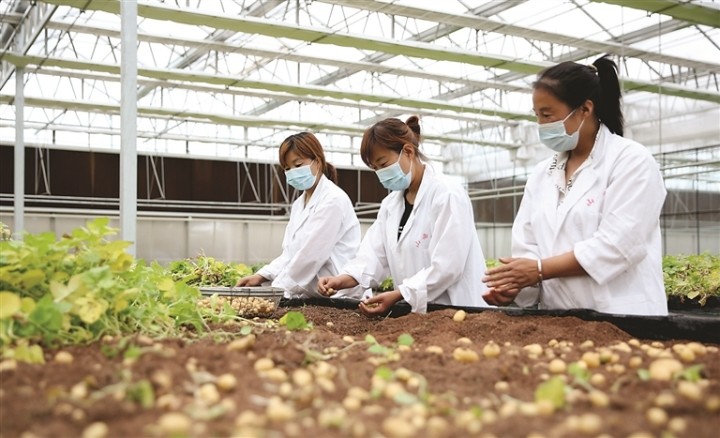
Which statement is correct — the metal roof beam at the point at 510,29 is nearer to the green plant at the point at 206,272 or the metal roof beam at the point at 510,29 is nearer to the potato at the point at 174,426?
the green plant at the point at 206,272

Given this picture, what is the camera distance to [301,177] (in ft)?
11.0

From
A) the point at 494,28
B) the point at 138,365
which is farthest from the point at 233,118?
the point at 138,365

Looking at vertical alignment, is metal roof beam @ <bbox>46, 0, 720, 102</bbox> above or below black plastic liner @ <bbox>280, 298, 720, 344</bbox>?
above

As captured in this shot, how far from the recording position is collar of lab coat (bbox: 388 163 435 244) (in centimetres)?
274

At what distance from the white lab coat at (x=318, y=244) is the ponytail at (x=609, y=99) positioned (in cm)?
132

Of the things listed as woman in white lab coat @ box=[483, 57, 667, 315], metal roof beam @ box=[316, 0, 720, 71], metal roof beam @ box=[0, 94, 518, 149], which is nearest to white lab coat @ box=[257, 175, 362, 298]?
woman in white lab coat @ box=[483, 57, 667, 315]

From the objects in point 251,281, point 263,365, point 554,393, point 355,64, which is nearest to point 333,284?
point 251,281

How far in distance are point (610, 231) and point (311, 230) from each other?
1603 millimetres

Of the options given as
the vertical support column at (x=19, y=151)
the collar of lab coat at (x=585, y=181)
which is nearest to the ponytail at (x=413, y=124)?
the collar of lab coat at (x=585, y=181)

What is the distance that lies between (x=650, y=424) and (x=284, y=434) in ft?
1.58

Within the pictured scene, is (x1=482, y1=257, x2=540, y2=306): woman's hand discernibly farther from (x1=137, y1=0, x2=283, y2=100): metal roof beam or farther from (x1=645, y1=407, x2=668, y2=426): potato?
(x1=137, y1=0, x2=283, y2=100): metal roof beam

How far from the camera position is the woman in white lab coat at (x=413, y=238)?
2.44 meters

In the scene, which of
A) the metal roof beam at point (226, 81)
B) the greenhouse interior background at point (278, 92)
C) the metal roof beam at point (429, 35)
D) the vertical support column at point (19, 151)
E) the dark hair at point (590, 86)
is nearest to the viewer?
the dark hair at point (590, 86)

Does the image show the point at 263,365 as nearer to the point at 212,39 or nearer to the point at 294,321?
the point at 294,321
